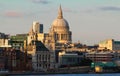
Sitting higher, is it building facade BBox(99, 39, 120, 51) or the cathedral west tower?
the cathedral west tower

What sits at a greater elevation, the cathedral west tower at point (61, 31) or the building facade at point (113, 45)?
the cathedral west tower at point (61, 31)

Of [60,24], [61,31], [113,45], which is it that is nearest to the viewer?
[61,31]

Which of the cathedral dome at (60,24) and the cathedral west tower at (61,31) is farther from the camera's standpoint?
the cathedral dome at (60,24)

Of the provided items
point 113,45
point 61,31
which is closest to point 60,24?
point 61,31

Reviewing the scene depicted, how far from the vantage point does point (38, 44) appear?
133000mm

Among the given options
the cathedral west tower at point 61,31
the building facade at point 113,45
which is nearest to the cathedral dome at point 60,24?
the cathedral west tower at point 61,31

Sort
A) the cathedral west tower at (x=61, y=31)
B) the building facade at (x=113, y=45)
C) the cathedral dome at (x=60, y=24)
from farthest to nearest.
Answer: the building facade at (x=113, y=45)
the cathedral dome at (x=60, y=24)
the cathedral west tower at (x=61, y=31)

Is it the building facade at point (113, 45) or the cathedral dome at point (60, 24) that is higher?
the cathedral dome at point (60, 24)

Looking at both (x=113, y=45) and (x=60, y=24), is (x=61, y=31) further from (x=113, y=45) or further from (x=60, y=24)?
(x=113, y=45)

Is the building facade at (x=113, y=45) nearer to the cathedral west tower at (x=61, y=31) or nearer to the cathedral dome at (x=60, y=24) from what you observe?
the cathedral west tower at (x=61, y=31)

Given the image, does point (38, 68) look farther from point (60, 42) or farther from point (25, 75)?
point (60, 42)

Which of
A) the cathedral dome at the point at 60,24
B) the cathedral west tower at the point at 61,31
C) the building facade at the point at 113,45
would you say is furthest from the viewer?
the building facade at the point at 113,45

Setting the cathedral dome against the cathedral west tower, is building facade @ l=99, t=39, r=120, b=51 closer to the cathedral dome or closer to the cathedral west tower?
the cathedral west tower

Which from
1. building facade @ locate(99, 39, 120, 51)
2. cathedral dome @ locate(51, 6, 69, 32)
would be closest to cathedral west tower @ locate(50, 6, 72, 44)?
cathedral dome @ locate(51, 6, 69, 32)
